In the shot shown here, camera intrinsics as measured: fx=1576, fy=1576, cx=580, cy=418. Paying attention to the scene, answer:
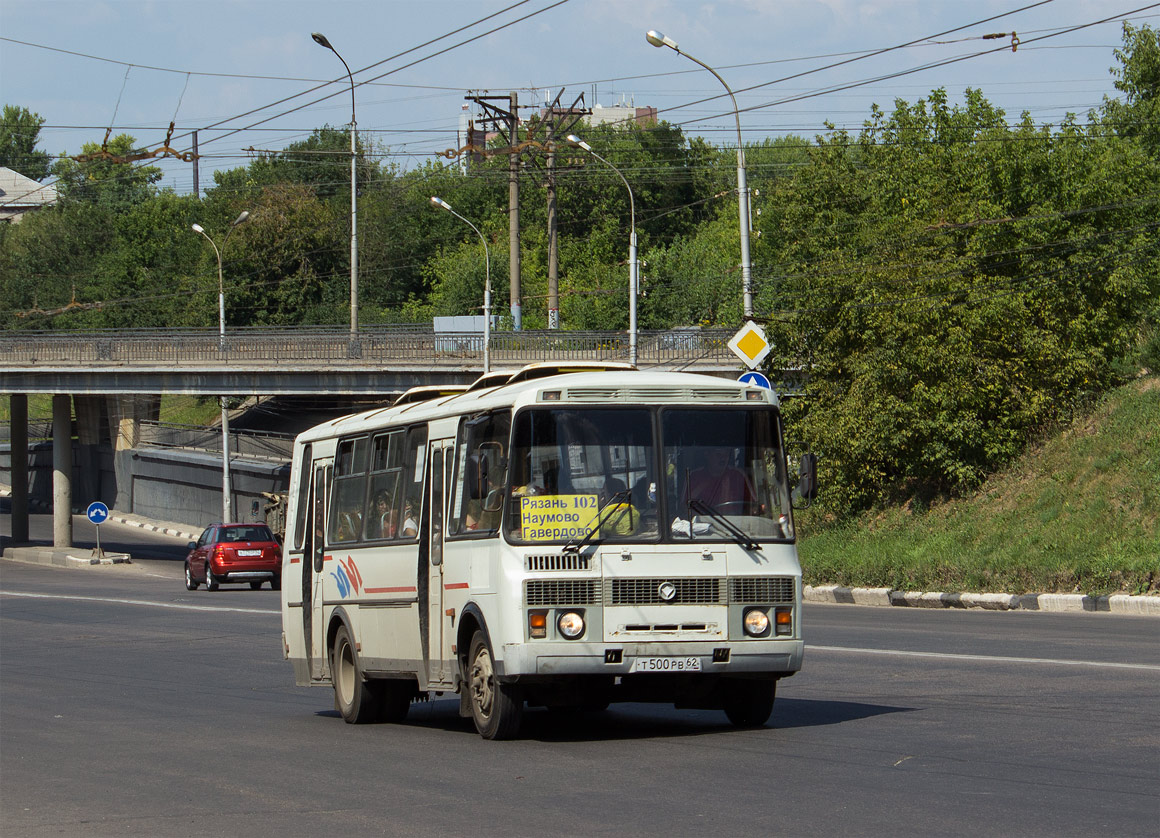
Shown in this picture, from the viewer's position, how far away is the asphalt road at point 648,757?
772cm

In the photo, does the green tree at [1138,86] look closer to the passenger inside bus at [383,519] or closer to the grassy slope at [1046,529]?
the grassy slope at [1046,529]

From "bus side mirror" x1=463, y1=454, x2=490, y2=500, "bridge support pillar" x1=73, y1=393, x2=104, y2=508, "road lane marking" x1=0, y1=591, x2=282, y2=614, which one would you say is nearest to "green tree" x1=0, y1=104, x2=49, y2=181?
"bridge support pillar" x1=73, y1=393, x2=104, y2=508

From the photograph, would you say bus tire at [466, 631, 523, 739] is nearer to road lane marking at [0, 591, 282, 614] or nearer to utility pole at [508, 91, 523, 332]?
road lane marking at [0, 591, 282, 614]

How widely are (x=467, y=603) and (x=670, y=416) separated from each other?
6.37ft

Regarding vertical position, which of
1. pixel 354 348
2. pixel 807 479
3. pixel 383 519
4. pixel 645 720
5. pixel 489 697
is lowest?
pixel 645 720

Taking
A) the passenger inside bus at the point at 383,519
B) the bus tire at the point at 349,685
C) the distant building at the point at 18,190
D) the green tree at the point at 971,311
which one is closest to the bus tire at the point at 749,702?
the passenger inside bus at the point at 383,519

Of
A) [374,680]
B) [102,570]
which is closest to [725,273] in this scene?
[102,570]

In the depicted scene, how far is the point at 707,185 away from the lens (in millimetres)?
107250

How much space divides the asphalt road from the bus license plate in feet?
1.69

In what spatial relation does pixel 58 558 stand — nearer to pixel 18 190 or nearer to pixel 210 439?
pixel 210 439

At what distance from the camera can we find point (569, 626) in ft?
34.0

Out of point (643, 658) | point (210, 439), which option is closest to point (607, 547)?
point (643, 658)

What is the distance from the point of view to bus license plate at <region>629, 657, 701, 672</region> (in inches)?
410

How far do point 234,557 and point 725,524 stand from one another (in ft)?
105
